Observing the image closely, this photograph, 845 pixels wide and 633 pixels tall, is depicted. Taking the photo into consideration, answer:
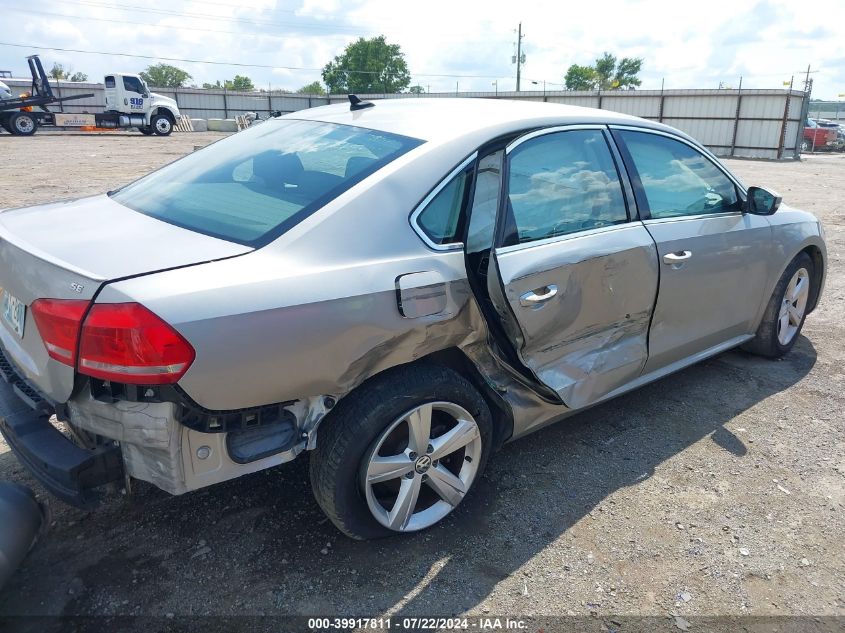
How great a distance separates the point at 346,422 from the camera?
2256 mm

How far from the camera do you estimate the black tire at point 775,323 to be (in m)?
4.12

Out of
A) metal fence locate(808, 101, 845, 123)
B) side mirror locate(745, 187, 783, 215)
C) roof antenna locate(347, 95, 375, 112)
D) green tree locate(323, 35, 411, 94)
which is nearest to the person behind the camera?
roof antenna locate(347, 95, 375, 112)

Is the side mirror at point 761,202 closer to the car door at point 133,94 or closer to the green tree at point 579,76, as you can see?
the car door at point 133,94

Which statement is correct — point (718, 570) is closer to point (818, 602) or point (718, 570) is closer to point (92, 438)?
point (818, 602)

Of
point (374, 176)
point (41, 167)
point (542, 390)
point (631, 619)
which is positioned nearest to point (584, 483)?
point (542, 390)

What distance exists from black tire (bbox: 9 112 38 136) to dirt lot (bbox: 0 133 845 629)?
28.4 m

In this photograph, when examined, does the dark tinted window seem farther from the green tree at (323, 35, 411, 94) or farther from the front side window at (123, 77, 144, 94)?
the green tree at (323, 35, 411, 94)

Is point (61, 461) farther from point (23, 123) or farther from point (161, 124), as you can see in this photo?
point (161, 124)

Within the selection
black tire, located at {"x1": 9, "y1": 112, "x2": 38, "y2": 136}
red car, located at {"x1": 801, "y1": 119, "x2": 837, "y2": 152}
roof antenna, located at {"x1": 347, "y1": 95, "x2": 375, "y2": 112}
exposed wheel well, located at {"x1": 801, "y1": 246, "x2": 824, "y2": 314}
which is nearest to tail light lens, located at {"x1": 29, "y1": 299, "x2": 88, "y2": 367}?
roof antenna, located at {"x1": 347, "y1": 95, "x2": 375, "y2": 112}

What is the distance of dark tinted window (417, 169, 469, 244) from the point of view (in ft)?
7.88

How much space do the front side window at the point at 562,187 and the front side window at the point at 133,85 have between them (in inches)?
1158

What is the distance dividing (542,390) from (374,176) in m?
1.18

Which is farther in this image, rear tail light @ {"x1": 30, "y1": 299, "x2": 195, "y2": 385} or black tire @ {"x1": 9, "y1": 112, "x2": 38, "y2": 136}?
black tire @ {"x1": 9, "y1": 112, "x2": 38, "y2": 136}

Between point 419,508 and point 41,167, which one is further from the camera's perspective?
point 41,167
